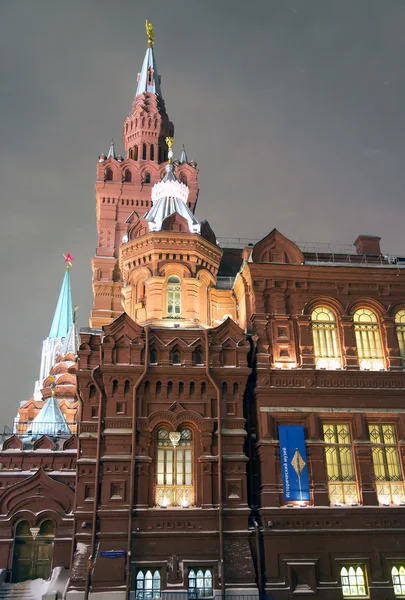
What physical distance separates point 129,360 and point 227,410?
486 cm

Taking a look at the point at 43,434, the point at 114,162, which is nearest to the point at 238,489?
the point at 43,434

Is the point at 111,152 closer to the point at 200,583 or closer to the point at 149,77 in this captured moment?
the point at 149,77

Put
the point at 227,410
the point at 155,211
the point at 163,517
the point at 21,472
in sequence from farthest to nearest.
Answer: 1. the point at 155,211
2. the point at 21,472
3. the point at 227,410
4. the point at 163,517

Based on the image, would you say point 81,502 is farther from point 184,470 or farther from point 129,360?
point 129,360

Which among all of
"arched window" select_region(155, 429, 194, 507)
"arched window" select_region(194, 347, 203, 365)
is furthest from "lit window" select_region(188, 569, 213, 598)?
"arched window" select_region(194, 347, 203, 365)

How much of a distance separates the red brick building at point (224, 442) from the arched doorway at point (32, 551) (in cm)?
6

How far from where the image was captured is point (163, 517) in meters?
25.7

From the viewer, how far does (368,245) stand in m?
40.2

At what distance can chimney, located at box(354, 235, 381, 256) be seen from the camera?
39.9 metres

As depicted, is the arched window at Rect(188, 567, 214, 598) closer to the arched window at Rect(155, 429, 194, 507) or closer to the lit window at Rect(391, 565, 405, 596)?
the arched window at Rect(155, 429, 194, 507)

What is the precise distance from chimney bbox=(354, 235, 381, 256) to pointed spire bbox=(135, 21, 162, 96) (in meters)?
24.9

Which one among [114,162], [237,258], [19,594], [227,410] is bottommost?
[19,594]

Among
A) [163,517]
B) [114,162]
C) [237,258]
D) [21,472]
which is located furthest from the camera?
[114,162]

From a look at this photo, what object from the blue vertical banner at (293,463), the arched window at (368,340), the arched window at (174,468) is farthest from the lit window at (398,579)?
the arched window at (174,468)
